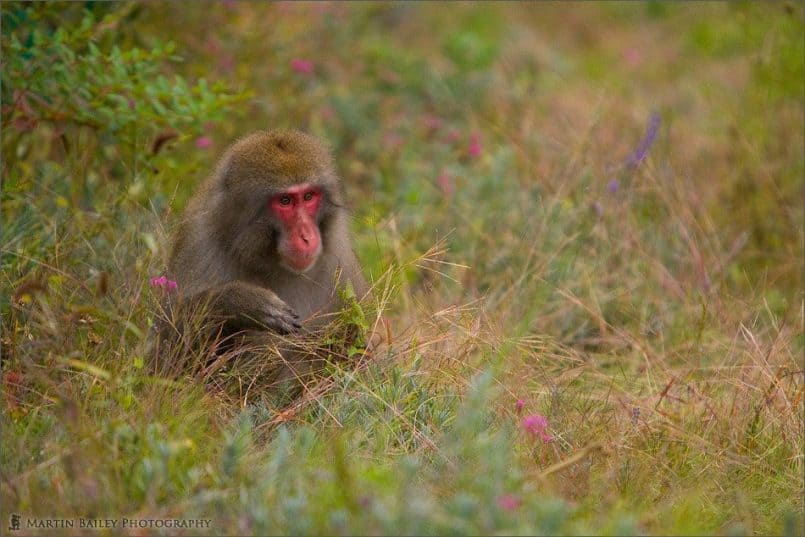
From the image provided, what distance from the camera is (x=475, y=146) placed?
23.3 feet

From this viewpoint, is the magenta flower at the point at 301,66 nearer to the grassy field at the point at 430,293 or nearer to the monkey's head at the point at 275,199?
the grassy field at the point at 430,293

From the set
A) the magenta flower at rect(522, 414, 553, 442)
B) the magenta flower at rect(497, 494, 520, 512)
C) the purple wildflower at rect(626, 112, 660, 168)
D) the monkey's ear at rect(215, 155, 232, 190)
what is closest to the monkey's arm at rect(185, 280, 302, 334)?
the monkey's ear at rect(215, 155, 232, 190)

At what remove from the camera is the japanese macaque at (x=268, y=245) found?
4.32m

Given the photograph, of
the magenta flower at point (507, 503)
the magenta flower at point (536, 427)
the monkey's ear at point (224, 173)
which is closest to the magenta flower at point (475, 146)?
the monkey's ear at point (224, 173)

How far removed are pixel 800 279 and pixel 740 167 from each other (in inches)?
45.5

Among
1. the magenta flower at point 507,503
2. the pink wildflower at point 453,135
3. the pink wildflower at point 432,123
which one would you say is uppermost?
the magenta flower at point 507,503

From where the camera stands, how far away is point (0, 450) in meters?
3.47

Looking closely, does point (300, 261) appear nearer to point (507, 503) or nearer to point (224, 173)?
point (224, 173)

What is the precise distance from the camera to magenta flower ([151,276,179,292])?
4266 millimetres

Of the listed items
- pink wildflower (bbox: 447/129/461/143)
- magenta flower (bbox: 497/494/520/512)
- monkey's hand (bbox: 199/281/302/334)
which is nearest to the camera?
magenta flower (bbox: 497/494/520/512)

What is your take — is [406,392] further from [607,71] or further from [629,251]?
[607,71]

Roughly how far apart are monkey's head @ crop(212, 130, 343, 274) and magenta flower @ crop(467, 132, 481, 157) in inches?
102

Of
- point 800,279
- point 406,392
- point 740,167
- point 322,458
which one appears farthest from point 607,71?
point 322,458

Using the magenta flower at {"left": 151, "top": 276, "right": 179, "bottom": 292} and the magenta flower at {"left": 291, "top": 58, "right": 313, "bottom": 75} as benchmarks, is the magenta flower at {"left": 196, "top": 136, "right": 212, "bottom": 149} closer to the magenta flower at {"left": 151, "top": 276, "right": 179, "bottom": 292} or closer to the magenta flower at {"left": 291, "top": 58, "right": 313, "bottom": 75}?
the magenta flower at {"left": 291, "top": 58, "right": 313, "bottom": 75}
